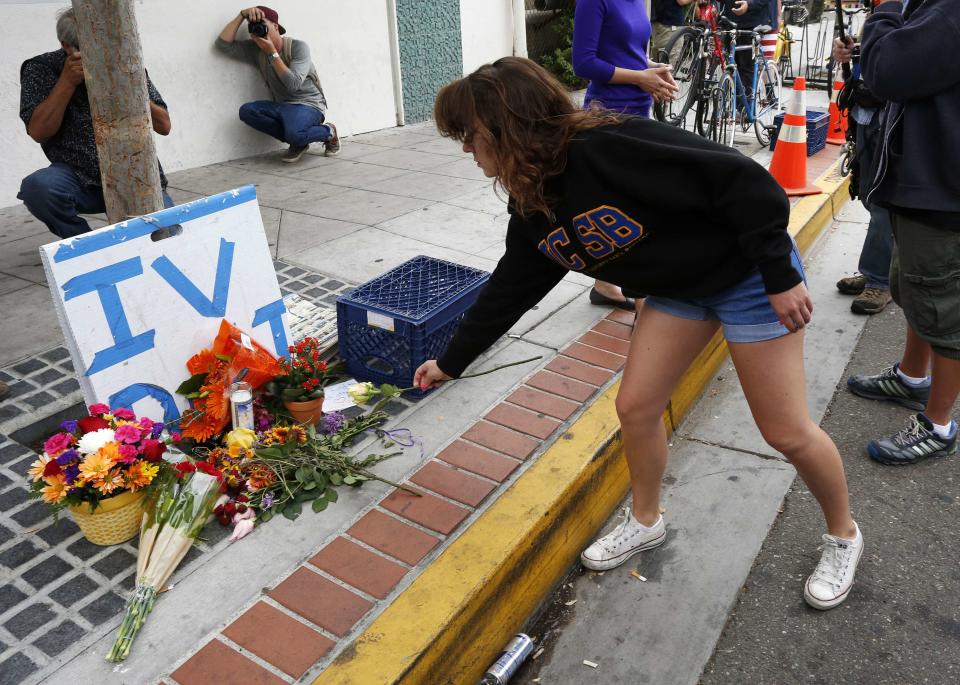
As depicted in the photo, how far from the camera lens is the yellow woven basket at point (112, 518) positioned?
101 inches

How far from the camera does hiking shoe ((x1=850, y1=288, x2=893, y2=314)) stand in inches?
189

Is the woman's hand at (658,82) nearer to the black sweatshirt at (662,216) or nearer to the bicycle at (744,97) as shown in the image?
the black sweatshirt at (662,216)

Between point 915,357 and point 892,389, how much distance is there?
7.7 inches

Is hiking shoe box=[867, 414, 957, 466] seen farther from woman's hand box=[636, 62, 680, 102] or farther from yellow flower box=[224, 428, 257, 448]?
yellow flower box=[224, 428, 257, 448]

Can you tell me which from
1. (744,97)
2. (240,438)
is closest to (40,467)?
(240,438)

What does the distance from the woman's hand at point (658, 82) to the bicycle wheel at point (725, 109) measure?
157 inches

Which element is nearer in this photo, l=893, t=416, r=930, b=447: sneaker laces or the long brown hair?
the long brown hair

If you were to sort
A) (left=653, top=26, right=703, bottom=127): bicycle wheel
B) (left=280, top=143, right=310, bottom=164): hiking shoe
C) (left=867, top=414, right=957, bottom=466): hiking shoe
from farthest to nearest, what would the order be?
(left=653, top=26, right=703, bottom=127): bicycle wheel, (left=280, top=143, right=310, bottom=164): hiking shoe, (left=867, top=414, right=957, bottom=466): hiking shoe

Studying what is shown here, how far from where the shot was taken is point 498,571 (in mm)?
2488

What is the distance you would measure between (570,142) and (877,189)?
1.63 meters

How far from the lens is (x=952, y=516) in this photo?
3.06 meters

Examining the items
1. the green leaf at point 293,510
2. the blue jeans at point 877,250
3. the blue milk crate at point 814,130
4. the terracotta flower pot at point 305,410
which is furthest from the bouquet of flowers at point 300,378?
the blue milk crate at point 814,130

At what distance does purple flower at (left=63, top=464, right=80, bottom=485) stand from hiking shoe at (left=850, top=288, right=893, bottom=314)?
4.24 metres

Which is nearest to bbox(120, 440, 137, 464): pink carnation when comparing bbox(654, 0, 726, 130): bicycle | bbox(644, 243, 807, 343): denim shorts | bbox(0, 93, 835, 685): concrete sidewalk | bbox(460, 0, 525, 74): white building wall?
bbox(0, 93, 835, 685): concrete sidewalk
